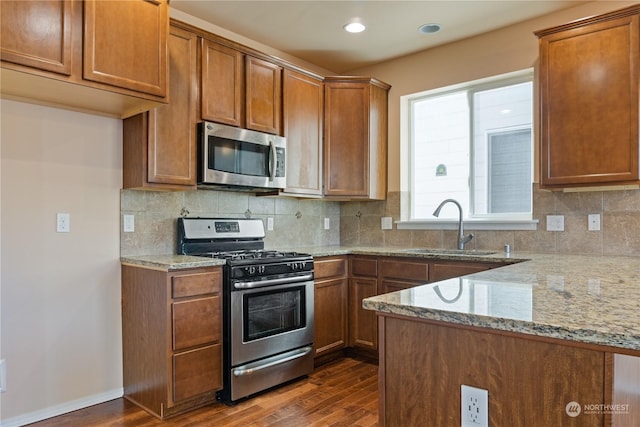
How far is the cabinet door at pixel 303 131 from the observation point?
11.3 ft

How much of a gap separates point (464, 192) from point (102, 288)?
2825mm

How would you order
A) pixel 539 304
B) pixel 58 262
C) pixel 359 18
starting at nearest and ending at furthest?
pixel 539 304
pixel 58 262
pixel 359 18

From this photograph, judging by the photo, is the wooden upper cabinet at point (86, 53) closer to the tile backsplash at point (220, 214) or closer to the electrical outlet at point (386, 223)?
the tile backsplash at point (220, 214)

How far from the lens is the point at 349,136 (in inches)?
149

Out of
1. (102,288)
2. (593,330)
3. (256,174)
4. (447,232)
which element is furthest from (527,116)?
(102,288)

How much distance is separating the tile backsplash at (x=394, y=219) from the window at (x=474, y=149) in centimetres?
19

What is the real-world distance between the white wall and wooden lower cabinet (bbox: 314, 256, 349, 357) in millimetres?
1374

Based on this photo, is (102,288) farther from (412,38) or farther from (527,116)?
(527,116)

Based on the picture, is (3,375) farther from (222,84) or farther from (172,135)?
(222,84)

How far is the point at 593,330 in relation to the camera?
0.88 meters

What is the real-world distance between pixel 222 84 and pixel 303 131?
828 mm

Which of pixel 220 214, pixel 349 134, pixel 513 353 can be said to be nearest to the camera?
pixel 513 353

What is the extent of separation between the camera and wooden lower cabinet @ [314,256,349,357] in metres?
3.29

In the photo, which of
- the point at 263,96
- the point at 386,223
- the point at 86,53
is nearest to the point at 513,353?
the point at 86,53
